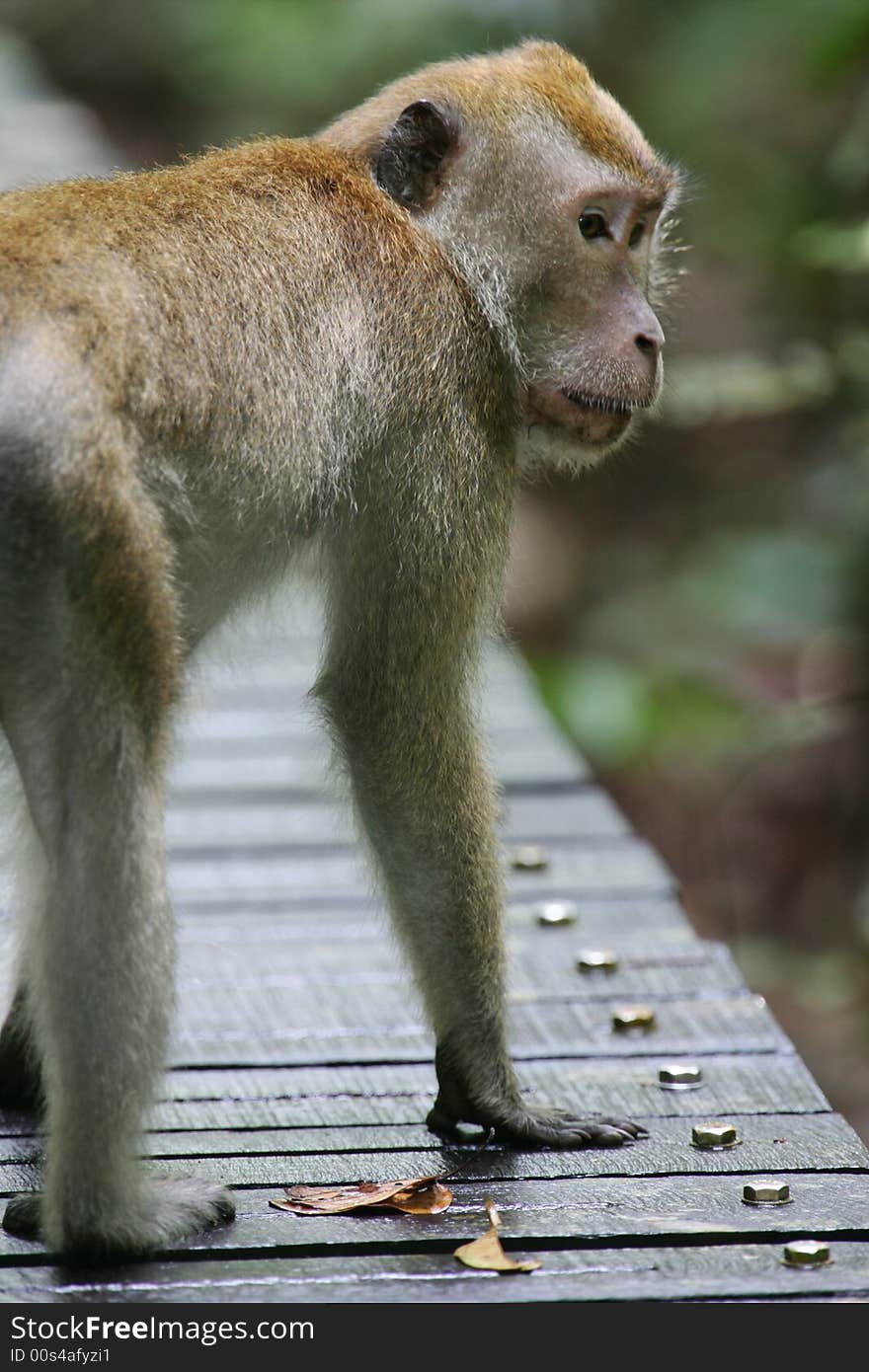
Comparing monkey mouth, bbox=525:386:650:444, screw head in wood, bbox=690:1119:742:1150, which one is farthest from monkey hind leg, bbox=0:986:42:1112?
monkey mouth, bbox=525:386:650:444

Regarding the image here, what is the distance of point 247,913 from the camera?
19.0 ft

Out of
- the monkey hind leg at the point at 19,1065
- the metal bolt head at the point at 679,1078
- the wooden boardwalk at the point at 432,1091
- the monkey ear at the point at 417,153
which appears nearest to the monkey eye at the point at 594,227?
the monkey ear at the point at 417,153

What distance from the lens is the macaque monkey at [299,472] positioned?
11.1ft

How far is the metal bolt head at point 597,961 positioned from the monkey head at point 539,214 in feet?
4.89

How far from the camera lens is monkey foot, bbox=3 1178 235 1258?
3580mm

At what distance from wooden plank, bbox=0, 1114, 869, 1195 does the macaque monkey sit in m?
0.09

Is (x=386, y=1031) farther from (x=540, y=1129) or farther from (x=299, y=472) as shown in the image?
(x=299, y=472)

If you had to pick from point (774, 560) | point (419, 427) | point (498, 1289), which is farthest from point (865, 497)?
point (498, 1289)

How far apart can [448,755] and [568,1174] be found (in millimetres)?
961

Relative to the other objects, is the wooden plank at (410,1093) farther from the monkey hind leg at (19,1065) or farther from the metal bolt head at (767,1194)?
the metal bolt head at (767,1194)

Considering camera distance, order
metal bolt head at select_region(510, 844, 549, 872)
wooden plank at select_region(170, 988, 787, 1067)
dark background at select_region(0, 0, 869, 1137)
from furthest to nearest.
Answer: dark background at select_region(0, 0, 869, 1137) < metal bolt head at select_region(510, 844, 549, 872) < wooden plank at select_region(170, 988, 787, 1067)

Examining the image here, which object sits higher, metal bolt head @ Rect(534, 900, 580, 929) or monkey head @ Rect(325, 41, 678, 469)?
monkey head @ Rect(325, 41, 678, 469)

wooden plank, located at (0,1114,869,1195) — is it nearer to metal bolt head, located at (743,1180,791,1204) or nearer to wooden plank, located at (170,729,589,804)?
metal bolt head, located at (743,1180,791,1204)

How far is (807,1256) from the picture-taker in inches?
141
